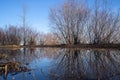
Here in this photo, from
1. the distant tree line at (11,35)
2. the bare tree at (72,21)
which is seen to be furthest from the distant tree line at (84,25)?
the distant tree line at (11,35)

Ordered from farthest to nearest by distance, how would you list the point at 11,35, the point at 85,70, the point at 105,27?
the point at 11,35 < the point at 105,27 < the point at 85,70

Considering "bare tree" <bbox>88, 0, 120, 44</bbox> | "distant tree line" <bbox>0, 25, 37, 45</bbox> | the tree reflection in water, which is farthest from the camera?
"distant tree line" <bbox>0, 25, 37, 45</bbox>

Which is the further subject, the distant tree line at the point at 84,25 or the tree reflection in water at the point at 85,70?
the distant tree line at the point at 84,25

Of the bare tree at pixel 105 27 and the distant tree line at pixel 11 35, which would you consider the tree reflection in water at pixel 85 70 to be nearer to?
the bare tree at pixel 105 27

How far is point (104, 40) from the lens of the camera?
939 inches

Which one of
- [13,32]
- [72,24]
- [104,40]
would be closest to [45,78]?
[104,40]

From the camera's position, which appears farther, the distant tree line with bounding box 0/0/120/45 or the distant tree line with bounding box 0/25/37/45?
the distant tree line with bounding box 0/25/37/45

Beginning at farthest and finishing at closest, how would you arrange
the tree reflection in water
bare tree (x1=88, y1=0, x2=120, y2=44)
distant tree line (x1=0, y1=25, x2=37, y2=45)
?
distant tree line (x1=0, y1=25, x2=37, y2=45) → bare tree (x1=88, y1=0, x2=120, y2=44) → the tree reflection in water

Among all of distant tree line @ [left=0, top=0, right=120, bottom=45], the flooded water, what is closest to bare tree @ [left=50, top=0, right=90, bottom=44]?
distant tree line @ [left=0, top=0, right=120, bottom=45]

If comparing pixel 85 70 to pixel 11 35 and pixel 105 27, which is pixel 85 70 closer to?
pixel 105 27

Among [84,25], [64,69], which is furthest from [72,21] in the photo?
[64,69]

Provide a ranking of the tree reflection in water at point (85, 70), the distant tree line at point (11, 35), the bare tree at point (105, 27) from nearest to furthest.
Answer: the tree reflection in water at point (85, 70), the bare tree at point (105, 27), the distant tree line at point (11, 35)

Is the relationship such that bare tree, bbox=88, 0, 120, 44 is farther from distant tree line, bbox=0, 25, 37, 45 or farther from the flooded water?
distant tree line, bbox=0, 25, 37, 45

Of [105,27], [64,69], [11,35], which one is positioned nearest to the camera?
[64,69]
